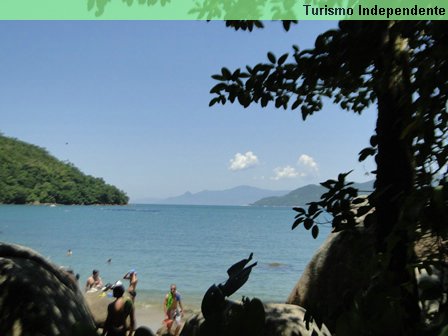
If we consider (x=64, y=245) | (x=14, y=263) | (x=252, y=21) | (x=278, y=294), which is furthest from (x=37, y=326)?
(x=64, y=245)

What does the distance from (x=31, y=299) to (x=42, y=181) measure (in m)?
146

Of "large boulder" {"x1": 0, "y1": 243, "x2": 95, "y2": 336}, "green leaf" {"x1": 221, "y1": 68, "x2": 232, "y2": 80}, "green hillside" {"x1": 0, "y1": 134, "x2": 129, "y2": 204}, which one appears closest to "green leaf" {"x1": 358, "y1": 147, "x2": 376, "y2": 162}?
"green leaf" {"x1": 221, "y1": 68, "x2": 232, "y2": 80}

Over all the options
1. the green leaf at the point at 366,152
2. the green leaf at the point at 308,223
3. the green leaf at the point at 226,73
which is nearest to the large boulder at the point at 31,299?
the green leaf at the point at 308,223

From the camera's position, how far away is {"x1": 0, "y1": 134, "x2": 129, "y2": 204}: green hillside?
134375 millimetres

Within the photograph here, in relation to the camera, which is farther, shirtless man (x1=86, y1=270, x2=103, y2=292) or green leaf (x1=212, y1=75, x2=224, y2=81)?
shirtless man (x1=86, y1=270, x2=103, y2=292)

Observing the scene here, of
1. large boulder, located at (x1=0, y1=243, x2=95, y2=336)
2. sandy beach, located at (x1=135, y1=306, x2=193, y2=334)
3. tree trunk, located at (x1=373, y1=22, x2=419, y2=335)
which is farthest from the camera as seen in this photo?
sandy beach, located at (x1=135, y1=306, x2=193, y2=334)

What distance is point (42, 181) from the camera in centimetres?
13900

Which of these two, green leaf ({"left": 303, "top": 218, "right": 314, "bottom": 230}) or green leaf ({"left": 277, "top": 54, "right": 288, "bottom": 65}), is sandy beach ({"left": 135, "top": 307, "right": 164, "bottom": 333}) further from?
green leaf ({"left": 277, "top": 54, "right": 288, "bottom": 65})

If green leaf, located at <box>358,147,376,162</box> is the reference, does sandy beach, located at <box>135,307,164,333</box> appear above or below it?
below

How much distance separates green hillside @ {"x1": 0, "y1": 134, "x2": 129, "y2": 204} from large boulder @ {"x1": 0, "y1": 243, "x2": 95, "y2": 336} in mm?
139394

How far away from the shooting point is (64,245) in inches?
2053

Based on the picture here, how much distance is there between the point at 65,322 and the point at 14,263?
1056 millimetres

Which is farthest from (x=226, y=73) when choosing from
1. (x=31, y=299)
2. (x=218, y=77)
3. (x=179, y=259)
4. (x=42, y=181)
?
(x=42, y=181)

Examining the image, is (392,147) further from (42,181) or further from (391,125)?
(42,181)
